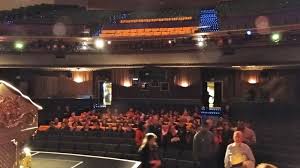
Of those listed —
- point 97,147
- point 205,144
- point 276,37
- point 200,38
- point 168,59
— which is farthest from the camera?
point 168,59

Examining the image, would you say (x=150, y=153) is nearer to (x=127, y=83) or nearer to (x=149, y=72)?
(x=149, y=72)

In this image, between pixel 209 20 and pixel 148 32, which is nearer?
pixel 209 20

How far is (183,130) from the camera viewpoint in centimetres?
1189

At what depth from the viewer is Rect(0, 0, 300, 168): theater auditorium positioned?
530 inches

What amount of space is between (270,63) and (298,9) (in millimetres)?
2600

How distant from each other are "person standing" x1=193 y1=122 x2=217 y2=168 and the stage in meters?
3.68

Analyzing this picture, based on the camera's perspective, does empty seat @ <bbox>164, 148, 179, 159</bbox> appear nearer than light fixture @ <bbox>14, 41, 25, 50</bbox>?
Yes

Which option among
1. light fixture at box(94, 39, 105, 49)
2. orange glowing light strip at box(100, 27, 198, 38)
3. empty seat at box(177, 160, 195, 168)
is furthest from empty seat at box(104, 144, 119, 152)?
light fixture at box(94, 39, 105, 49)

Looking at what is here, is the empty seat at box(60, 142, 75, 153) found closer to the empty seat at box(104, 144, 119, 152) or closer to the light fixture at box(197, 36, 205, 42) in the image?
the empty seat at box(104, 144, 119, 152)

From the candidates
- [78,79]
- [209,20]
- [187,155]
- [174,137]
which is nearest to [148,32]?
[209,20]

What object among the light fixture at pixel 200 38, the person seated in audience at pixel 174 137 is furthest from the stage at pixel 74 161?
the light fixture at pixel 200 38

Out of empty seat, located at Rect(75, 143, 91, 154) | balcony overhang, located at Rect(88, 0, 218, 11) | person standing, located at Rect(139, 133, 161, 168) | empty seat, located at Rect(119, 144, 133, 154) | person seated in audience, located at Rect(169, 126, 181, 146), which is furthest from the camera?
balcony overhang, located at Rect(88, 0, 218, 11)

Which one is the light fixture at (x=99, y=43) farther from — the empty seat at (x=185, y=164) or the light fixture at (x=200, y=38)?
the empty seat at (x=185, y=164)

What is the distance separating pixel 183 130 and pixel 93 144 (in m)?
3.78
